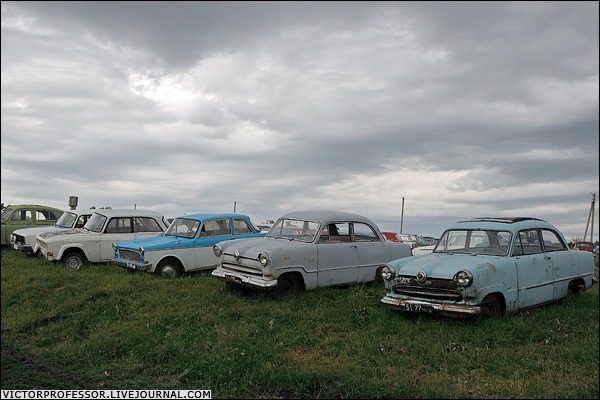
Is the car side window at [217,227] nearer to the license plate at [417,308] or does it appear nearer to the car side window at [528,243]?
the license plate at [417,308]

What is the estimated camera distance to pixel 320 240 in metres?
10.4

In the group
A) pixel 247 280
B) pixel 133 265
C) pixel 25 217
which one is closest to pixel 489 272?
pixel 247 280

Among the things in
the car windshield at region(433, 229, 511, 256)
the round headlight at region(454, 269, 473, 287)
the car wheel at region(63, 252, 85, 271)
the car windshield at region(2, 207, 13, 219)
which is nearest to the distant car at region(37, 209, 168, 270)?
the car wheel at region(63, 252, 85, 271)

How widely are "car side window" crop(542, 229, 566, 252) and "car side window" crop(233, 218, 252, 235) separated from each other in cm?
719

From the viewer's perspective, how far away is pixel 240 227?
13695 mm

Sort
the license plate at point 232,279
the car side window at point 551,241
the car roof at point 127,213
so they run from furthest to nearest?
the car roof at point 127,213
the license plate at point 232,279
the car side window at point 551,241

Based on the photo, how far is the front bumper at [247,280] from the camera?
9266 millimetres

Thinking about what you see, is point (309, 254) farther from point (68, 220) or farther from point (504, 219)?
point (68, 220)

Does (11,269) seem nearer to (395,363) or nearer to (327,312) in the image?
(327,312)

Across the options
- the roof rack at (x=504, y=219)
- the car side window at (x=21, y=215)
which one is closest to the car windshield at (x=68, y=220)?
the car side window at (x=21, y=215)

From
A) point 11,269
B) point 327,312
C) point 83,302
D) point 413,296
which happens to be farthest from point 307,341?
point 11,269

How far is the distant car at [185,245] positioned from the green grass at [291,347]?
1.70 meters

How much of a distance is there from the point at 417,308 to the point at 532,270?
2274mm

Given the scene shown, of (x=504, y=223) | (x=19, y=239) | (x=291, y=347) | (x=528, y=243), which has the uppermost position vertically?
(x=504, y=223)
